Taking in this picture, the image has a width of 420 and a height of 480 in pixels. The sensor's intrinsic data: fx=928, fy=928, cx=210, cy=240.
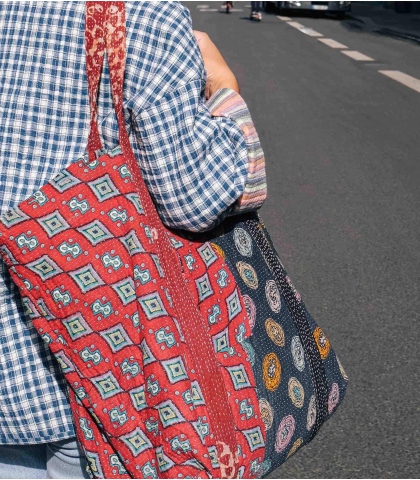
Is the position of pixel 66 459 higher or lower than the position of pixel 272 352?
lower

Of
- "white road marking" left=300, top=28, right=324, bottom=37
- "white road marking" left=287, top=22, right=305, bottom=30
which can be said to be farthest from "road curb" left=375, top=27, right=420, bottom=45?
"white road marking" left=287, top=22, right=305, bottom=30

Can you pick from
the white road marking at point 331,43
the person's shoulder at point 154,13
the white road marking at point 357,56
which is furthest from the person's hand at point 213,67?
the white road marking at point 331,43

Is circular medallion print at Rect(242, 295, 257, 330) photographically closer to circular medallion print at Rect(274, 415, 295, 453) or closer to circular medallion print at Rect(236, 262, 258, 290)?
circular medallion print at Rect(236, 262, 258, 290)

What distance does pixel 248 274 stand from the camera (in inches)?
63.5

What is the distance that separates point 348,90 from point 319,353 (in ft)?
31.6

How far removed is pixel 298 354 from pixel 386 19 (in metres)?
23.3

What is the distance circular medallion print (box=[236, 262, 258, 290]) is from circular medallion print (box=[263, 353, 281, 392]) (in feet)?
0.41

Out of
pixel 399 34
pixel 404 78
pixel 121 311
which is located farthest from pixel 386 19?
pixel 121 311

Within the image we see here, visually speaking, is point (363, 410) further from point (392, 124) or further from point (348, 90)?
point (348, 90)

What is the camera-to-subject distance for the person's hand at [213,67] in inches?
64.0

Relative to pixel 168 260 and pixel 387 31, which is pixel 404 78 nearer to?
pixel 387 31

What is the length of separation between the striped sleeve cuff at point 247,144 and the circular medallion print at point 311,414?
0.39 meters

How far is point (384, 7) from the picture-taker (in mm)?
29250

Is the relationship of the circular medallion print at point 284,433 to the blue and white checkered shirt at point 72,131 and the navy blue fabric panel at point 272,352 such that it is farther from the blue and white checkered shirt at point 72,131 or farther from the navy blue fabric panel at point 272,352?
the blue and white checkered shirt at point 72,131
